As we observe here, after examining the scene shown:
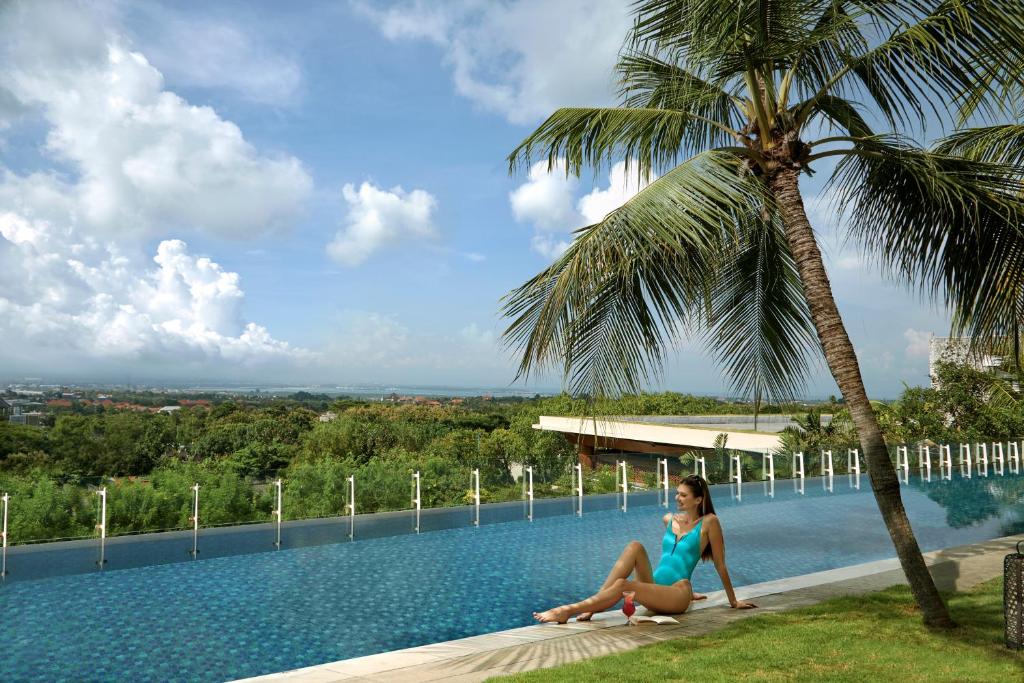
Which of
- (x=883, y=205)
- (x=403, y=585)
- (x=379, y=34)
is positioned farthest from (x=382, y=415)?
(x=883, y=205)

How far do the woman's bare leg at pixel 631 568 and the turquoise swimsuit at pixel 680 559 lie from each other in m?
0.20

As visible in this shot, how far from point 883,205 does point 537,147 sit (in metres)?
2.90

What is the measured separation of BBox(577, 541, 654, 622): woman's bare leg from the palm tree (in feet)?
3.94

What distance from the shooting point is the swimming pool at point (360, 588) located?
5820 millimetres

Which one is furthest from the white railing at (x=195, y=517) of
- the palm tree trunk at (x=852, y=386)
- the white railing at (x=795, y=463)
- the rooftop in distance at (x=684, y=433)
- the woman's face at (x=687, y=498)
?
the white railing at (x=795, y=463)

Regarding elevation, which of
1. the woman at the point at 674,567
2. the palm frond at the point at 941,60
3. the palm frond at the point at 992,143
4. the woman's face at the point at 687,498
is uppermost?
the palm frond at the point at 941,60

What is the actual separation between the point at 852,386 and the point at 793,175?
1.58 metres

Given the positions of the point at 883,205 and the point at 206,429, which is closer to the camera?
the point at 883,205

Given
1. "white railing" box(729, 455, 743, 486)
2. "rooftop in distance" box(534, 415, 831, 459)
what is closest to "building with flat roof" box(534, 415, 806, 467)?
"rooftop in distance" box(534, 415, 831, 459)

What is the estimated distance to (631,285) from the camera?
5.79 m

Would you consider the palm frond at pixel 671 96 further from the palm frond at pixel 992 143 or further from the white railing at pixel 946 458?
the white railing at pixel 946 458

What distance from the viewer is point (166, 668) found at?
5438mm

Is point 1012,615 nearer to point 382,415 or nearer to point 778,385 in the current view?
point 778,385

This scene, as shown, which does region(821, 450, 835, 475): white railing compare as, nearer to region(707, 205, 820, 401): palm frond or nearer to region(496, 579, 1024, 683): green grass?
region(707, 205, 820, 401): palm frond
